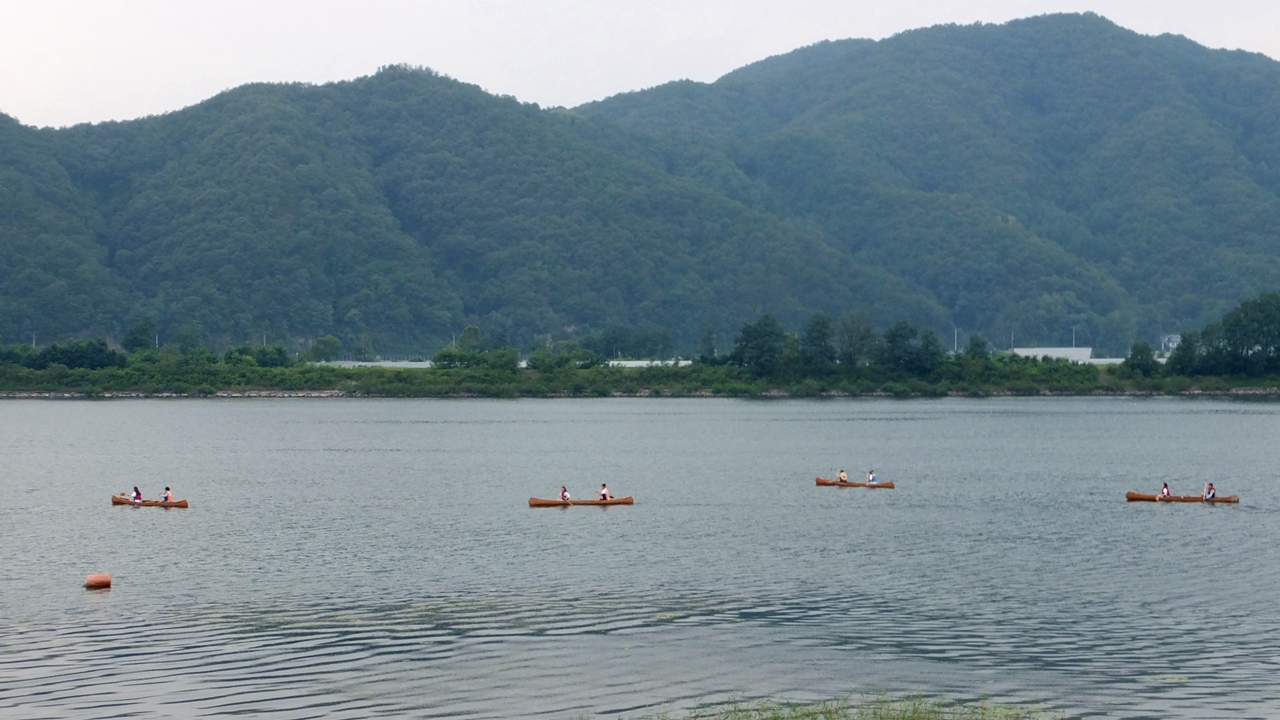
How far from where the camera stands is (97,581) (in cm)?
3688

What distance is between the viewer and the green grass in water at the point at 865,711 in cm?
2344

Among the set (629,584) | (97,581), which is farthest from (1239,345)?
(97,581)

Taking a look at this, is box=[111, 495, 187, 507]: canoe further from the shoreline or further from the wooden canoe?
the shoreline

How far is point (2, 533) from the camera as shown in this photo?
48.9 m

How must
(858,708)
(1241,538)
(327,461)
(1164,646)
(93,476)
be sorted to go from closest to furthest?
(858,708)
(1164,646)
(1241,538)
(93,476)
(327,461)

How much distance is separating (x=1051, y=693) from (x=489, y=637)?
1242 cm

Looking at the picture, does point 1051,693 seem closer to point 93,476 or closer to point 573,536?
point 573,536

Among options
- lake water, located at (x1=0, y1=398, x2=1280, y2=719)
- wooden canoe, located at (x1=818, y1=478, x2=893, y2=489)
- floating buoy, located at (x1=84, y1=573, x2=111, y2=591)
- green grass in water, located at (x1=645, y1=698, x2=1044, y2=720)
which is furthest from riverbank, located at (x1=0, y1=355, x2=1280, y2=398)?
green grass in water, located at (x1=645, y1=698, x2=1044, y2=720)

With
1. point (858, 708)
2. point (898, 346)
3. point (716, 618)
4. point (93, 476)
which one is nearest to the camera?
point (858, 708)

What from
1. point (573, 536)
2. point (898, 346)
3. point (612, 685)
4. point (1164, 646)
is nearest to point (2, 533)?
point (573, 536)

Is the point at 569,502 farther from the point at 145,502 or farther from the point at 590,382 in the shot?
the point at 590,382

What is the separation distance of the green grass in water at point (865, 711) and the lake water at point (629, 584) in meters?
0.85

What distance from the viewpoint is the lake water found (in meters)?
26.3

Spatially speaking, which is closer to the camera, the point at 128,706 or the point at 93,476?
the point at 128,706
